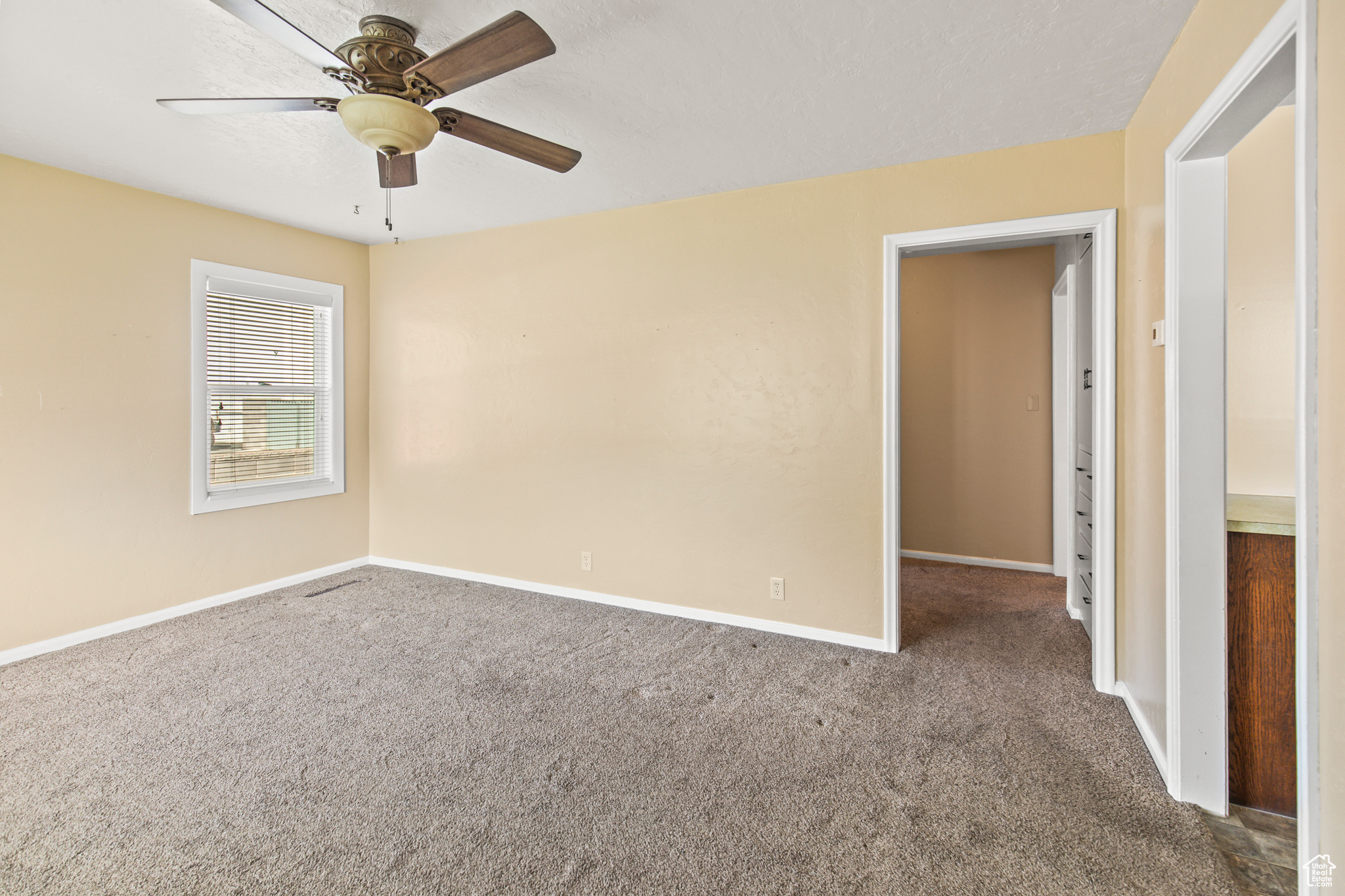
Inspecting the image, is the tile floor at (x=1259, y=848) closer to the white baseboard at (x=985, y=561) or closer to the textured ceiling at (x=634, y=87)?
the textured ceiling at (x=634, y=87)

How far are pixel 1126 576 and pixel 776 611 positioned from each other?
1.57 meters

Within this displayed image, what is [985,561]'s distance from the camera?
4.61 metres

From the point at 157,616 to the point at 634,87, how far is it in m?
3.82

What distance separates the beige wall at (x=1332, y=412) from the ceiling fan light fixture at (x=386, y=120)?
2.11 m

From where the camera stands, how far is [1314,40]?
3.70ft

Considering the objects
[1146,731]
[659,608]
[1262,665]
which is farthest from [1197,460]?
[659,608]

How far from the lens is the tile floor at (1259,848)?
153 cm

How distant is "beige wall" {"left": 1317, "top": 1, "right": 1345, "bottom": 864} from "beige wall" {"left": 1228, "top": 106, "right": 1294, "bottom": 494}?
4.25 ft

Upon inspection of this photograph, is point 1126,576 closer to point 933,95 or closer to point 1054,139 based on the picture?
point 1054,139

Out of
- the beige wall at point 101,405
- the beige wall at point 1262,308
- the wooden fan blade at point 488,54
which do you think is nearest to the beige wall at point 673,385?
the beige wall at point 1262,308

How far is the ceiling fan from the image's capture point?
62.1 inches

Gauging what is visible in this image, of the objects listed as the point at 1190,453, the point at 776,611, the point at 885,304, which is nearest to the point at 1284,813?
the point at 1190,453

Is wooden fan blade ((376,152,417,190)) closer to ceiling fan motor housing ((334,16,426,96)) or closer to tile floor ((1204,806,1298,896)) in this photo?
ceiling fan motor housing ((334,16,426,96))

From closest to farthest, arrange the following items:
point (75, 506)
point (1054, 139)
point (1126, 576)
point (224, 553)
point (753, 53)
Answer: point (753, 53)
point (1126, 576)
point (1054, 139)
point (75, 506)
point (224, 553)
